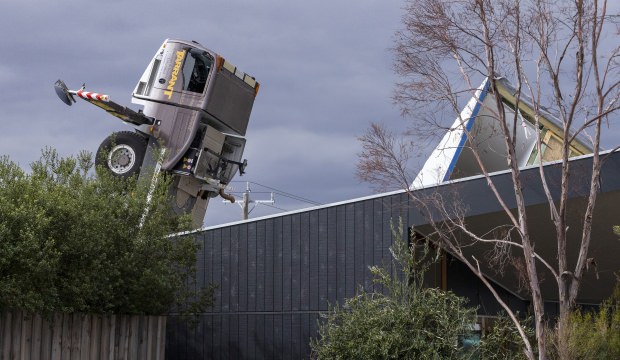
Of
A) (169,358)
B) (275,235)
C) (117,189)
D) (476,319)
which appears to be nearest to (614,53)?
(476,319)

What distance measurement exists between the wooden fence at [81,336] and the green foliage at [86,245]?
295 millimetres

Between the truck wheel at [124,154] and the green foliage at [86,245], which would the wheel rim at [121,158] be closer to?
the truck wheel at [124,154]

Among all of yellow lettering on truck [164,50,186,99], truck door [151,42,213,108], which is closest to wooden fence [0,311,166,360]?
truck door [151,42,213,108]

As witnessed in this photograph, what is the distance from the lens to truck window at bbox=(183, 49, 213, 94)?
22.1 m

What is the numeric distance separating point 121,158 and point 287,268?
4.70 m

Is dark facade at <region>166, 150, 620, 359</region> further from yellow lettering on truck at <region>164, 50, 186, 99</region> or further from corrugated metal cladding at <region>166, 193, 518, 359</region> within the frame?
yellow lettering on truck at <region>164, 50, 186, 99</region>

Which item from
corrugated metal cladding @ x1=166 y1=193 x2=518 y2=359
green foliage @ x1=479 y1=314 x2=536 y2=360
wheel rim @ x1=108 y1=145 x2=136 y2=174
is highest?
wheel rim @ x1=108 y1=145 x2=136 y2=174

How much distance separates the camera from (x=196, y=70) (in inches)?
873

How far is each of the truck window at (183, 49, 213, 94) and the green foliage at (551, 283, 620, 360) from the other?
9.99m

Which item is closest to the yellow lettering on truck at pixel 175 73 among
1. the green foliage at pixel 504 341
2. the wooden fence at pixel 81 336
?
the wooden fence at pixel 81 336

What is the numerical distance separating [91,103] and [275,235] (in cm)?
536

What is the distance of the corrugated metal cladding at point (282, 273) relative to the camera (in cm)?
1966

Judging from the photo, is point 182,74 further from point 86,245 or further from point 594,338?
point 594,338

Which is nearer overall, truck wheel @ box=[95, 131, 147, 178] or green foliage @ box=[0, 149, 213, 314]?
green foliage @ box=[0, 149, 213, 314]
